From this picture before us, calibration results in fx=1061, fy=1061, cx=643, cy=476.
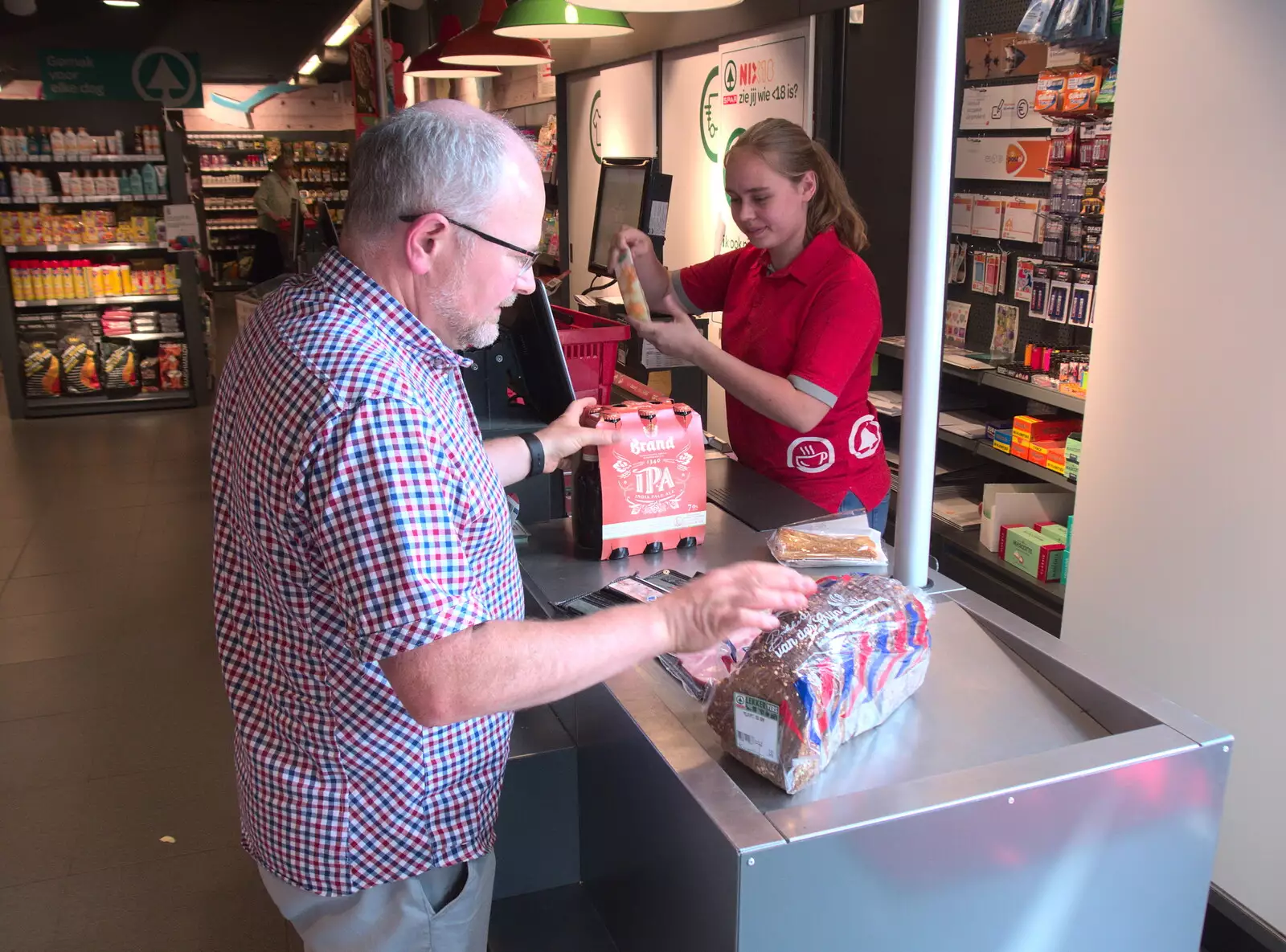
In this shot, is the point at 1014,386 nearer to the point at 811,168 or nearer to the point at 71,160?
the point at 811,168

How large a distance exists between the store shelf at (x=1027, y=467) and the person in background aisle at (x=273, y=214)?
10.7 metres

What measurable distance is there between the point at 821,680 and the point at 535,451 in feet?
2.80

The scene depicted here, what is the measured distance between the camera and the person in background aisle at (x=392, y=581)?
3.69 feet

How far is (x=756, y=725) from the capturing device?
4.33 ft

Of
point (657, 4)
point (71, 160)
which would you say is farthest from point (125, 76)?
point (657, 4)

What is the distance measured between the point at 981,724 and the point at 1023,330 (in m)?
3.28

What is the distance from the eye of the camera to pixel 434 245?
1.29 metres

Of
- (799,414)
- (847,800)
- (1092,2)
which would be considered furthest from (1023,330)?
(847,800)

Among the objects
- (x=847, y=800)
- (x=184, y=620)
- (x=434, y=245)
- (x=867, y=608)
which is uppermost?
(x=434, y=245)

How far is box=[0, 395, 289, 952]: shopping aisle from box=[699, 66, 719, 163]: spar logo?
11.0 feet

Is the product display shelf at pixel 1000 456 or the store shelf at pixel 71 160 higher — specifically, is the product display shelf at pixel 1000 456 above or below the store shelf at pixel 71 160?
below

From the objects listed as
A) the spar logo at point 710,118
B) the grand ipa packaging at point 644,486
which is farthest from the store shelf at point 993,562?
the spar logo at point 710,118

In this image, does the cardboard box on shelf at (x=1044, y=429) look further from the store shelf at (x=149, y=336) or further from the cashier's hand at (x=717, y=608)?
the store shelf at (x=149, y=336)

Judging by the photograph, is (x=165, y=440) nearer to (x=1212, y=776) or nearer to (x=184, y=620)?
(x=184, y=620)
